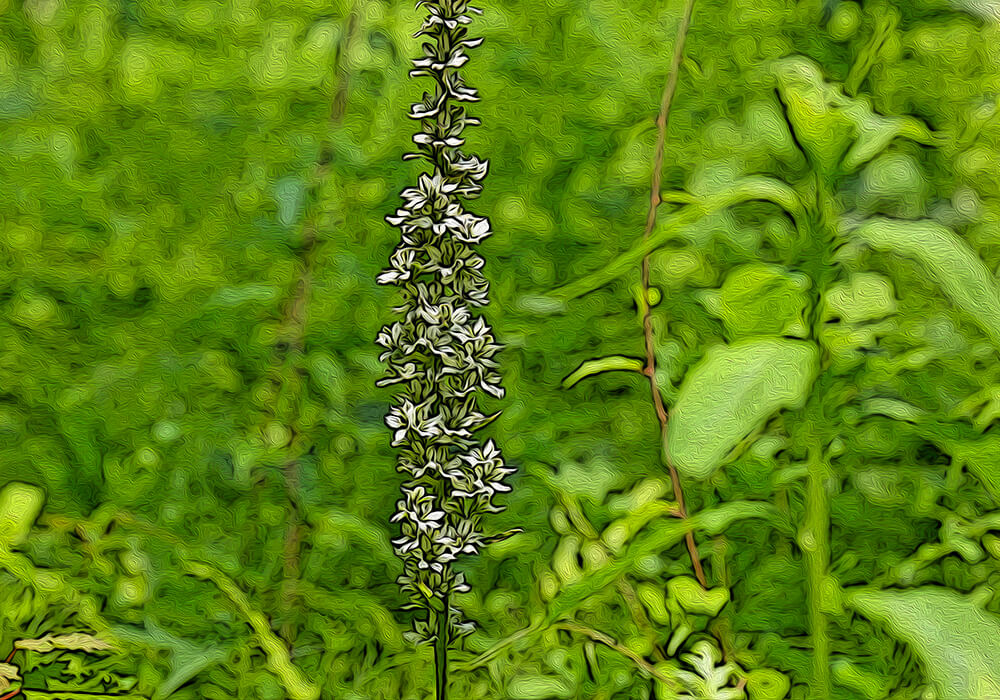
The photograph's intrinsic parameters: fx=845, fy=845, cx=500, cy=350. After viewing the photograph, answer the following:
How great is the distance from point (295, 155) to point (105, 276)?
16 cm

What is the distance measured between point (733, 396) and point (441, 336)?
0.57ft

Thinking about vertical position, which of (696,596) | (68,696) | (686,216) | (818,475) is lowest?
(68,696)

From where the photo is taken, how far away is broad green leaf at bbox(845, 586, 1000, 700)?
0.49 m

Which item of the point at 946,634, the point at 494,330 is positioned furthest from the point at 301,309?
the point at 946,634

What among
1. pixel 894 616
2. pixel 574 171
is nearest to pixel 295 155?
pixel 574 171

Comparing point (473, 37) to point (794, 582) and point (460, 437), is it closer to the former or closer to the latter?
point (460, 437)

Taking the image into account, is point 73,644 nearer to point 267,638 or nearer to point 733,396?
point 267,638

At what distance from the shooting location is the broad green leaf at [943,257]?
0.48 metres

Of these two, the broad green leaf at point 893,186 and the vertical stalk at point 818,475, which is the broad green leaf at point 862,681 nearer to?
the vertical stalk at point 818,475

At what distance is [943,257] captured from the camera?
483 millimetres

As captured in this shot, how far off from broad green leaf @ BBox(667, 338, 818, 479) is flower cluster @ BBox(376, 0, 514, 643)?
0.11m

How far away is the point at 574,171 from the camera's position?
0.58 metres

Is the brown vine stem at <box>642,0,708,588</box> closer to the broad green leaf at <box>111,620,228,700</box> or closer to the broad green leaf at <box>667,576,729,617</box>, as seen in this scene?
the broad green leaf at <box>667,576,729,617</box>

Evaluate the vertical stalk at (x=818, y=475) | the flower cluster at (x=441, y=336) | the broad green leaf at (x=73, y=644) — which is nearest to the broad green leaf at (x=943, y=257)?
the vertical stalk at (x=818, y=475)
